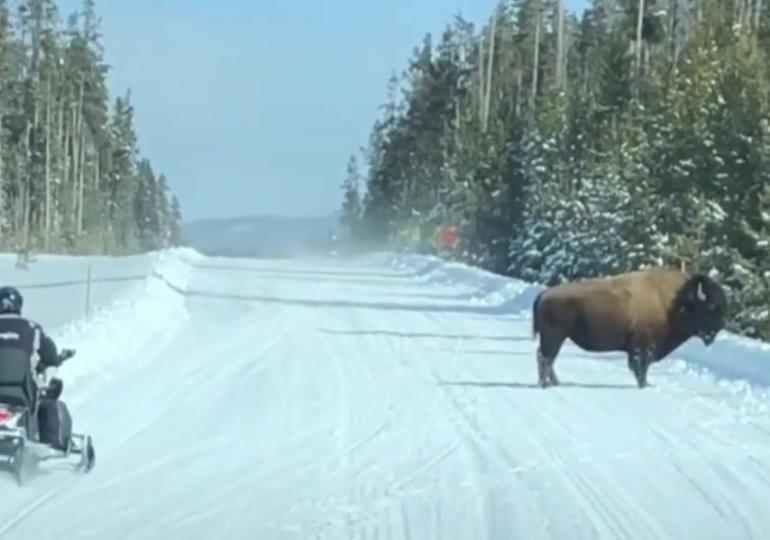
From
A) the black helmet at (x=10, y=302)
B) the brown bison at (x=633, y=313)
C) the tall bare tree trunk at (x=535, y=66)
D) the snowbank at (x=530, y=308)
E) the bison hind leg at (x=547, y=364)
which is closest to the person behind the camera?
the black helmet at (x=10, y=302)

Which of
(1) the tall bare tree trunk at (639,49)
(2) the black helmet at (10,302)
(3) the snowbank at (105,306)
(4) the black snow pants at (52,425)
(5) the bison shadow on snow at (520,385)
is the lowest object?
(3) the snowbank at (105,306)

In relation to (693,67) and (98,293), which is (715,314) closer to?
(693,67)

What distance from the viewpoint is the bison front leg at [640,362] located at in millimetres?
20172

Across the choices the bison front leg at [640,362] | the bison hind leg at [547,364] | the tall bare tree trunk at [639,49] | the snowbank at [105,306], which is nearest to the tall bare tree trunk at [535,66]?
the tall bare tree trunk at [639,49]

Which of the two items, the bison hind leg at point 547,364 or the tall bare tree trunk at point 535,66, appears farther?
the tall bare tree trunk at point 535,66

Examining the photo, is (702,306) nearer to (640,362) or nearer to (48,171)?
(640,362)

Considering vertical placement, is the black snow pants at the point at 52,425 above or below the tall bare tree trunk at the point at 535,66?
below

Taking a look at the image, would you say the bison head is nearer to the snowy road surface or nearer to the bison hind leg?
the snowy road surface

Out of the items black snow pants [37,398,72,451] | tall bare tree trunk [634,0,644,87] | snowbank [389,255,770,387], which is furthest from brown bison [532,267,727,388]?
tall bare tree trunk [634,0,644,87]

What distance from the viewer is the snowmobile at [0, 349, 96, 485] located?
1258 centimetres

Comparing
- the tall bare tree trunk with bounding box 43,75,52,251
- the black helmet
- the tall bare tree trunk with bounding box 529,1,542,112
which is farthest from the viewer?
the tall bare tree trunk with bounding box 43,75,52,251

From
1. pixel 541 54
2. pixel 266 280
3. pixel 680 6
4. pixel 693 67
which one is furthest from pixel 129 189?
pixel 693 67

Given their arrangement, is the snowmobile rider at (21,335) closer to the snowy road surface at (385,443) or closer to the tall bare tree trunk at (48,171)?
the snowy road surface at (385,443)

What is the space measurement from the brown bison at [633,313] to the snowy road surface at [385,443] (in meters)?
0.49
